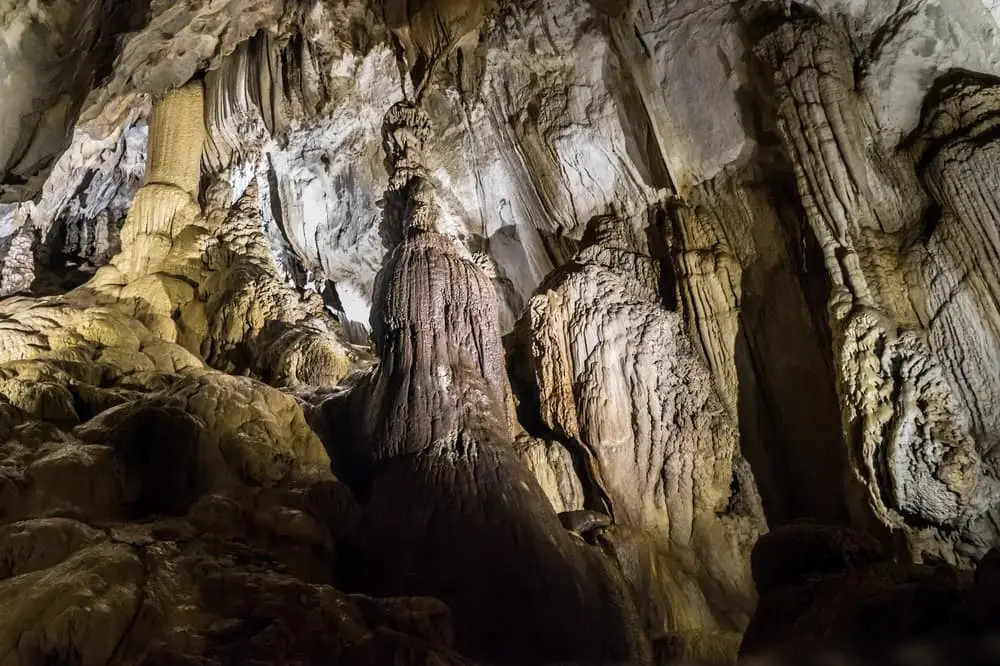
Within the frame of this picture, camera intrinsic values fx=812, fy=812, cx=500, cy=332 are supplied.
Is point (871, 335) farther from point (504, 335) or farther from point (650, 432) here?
point (504, 335)

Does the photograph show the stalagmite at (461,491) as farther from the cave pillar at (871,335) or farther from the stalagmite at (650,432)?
the cave pillar at (871,335)

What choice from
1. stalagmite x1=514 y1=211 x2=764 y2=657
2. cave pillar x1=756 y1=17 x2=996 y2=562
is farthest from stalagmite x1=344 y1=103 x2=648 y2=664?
cave pillar x1=756 y1=17 x2=996 y2=562

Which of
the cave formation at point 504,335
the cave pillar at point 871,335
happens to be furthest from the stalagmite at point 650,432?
the cave pillar at point 871,335

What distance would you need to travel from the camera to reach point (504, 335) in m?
8.30

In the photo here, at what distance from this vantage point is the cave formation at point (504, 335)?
3.62 m

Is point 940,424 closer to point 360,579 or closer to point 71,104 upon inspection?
point 360,579

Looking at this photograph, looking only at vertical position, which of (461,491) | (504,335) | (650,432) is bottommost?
(461,491)

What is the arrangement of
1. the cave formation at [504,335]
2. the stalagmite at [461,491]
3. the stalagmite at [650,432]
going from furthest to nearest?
the stalagmite at [650,432] → the stalagmite at [461,491] → the cave formation at [504,335]

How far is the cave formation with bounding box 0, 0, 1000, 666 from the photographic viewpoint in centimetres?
362

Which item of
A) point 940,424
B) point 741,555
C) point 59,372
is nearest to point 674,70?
point 940,424

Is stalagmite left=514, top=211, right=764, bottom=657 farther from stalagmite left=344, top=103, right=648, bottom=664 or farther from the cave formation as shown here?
stalagmite left=344, top=103, right=648, bottom=664

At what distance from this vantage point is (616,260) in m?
7.25

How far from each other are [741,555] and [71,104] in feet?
23.8

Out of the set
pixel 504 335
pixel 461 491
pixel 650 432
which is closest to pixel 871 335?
pixel 650 432
